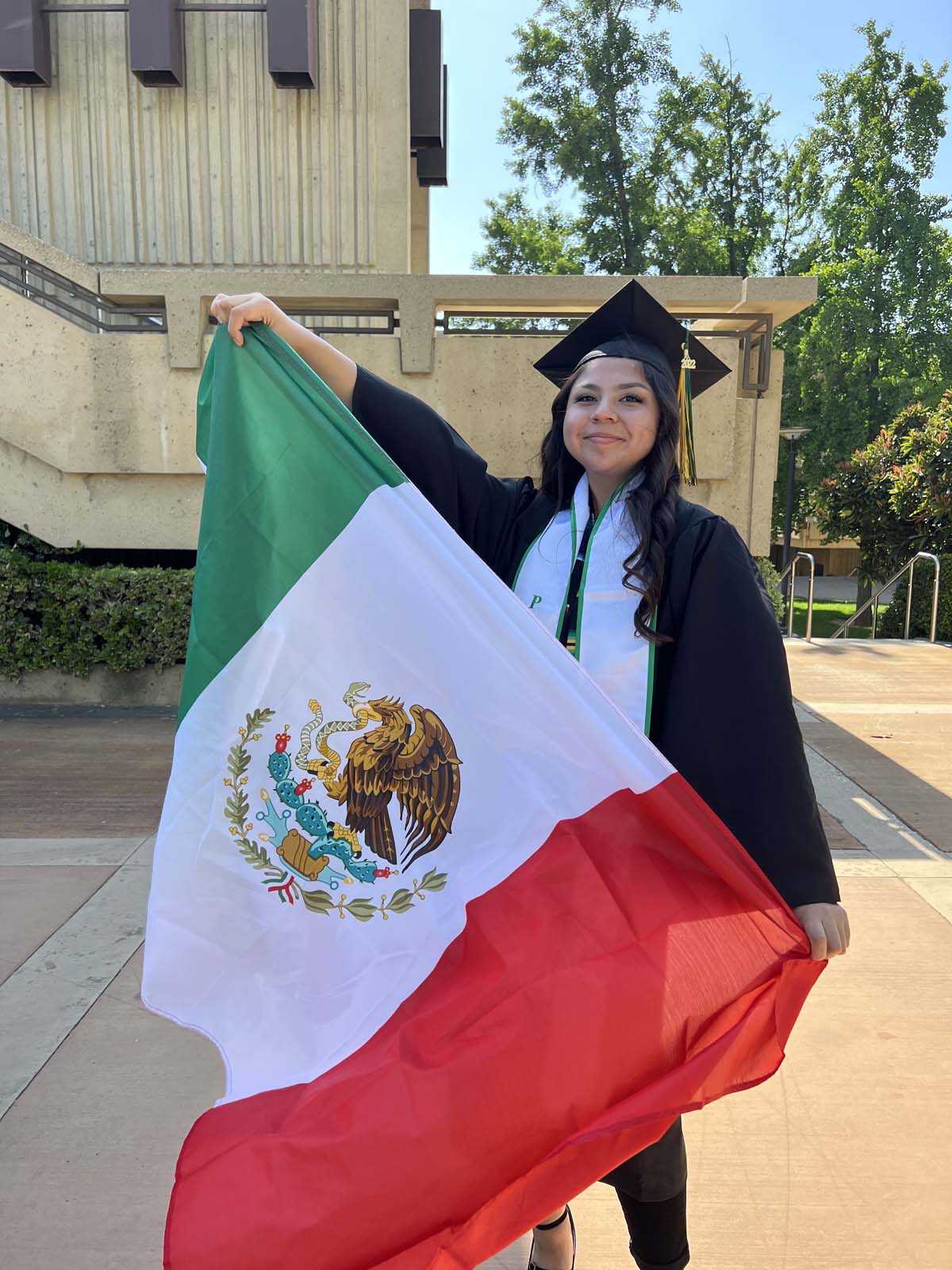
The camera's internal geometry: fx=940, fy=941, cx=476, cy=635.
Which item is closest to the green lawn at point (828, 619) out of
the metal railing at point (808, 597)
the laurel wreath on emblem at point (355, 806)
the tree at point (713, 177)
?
the metal railing at point (808, 597)

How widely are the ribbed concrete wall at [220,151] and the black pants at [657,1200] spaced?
8.69 metres

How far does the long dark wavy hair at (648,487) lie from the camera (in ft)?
6.26

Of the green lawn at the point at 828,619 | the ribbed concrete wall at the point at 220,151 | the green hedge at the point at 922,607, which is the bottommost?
the green lawn at the point at 828,619

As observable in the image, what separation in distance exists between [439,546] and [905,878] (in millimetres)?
3260

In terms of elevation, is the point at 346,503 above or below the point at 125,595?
above

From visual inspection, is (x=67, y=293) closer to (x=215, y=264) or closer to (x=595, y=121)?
(x=215, y=264)

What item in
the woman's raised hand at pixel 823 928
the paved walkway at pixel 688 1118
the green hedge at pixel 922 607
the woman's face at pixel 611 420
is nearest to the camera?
the woman's raised hand at pixel 823 928

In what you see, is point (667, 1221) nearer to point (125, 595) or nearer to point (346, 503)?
point (346, 503)

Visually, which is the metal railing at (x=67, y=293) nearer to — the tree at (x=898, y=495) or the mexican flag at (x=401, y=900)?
the mexican flag at (x=401, y=900)

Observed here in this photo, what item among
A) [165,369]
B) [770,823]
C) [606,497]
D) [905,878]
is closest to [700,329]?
[165,369]

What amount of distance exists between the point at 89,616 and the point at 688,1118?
18.9ft

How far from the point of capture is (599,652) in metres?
1.95

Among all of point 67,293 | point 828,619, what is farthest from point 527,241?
point 67,293

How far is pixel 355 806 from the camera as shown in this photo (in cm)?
191
